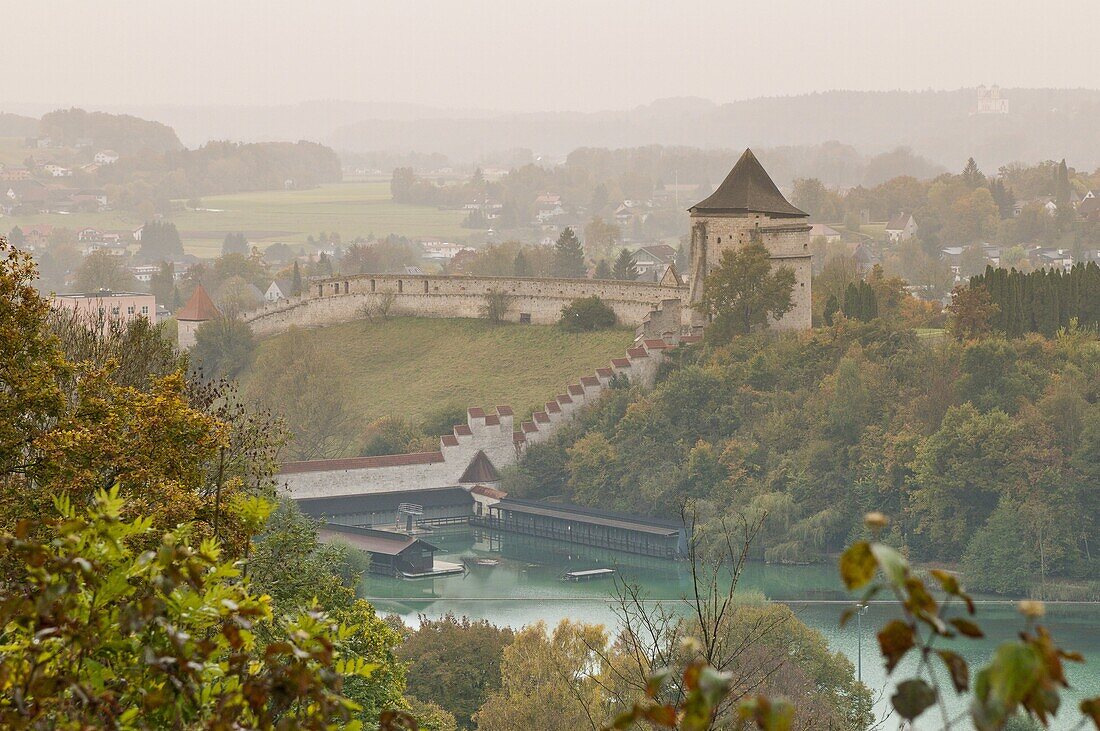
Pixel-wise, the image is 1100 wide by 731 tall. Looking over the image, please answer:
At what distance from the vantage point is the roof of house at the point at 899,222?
104062 millimetres

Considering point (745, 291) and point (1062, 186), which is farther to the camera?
point (1062, 186)

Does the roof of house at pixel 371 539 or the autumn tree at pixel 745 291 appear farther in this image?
the autumn tree at pixel 745 291

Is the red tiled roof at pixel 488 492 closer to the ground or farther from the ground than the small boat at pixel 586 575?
farther from the ground

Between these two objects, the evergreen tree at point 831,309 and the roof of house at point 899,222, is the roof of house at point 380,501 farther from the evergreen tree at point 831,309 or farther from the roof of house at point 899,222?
the roof of house at point 899,222

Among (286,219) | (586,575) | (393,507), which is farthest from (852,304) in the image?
(286,219)

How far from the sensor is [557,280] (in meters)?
56.8

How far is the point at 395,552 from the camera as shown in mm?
40625

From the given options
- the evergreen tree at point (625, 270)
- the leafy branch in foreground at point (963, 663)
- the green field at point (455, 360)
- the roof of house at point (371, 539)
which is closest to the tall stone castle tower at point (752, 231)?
the green field at point (455, 360)

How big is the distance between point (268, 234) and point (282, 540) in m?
135

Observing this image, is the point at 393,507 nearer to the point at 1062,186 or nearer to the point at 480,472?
the point at 480,472

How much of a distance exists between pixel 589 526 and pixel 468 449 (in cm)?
564

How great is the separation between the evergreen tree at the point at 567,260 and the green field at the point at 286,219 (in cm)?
6530

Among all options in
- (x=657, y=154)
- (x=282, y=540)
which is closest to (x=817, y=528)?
(x=282, y=540)

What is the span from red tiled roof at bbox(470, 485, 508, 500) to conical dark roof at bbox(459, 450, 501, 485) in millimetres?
353
